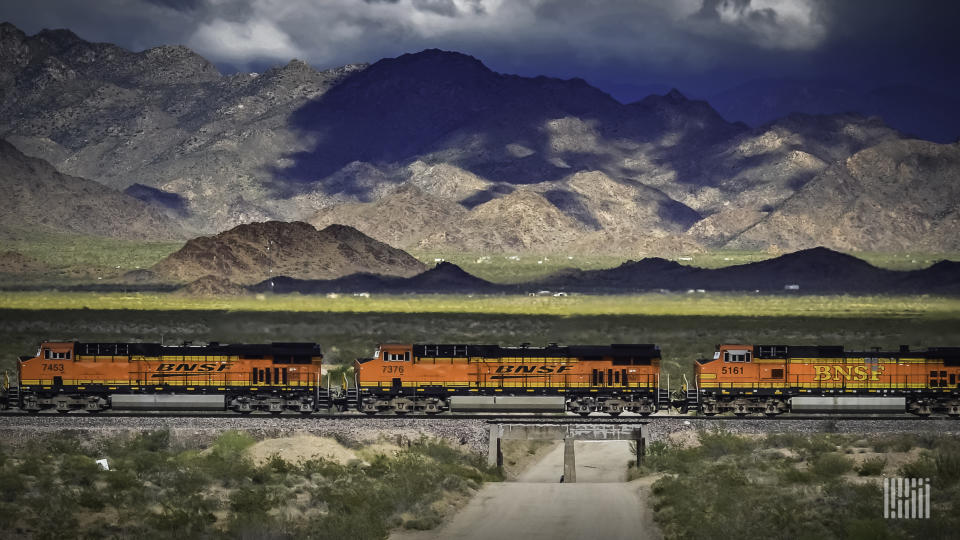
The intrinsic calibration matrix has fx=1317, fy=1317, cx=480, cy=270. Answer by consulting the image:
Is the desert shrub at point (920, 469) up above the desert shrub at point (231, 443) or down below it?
below

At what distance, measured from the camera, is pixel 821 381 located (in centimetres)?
5275

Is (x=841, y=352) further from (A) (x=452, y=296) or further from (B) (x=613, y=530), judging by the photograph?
(A) (x=452, y=296)

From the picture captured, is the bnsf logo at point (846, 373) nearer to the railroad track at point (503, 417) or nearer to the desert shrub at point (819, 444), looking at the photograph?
the railroad track at point (503, 417)

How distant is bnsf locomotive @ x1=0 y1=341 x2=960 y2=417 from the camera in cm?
5222

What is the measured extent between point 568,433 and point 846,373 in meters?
13.6

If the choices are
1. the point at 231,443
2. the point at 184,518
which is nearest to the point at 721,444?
the point at 231,443

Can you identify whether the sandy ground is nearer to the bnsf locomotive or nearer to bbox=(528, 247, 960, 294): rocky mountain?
the bnsf locomotive

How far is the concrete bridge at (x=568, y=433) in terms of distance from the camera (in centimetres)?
4584

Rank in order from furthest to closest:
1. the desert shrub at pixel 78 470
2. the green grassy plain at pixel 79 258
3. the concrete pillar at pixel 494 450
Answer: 1. the green grassy plain at pixel 79 258
2. the concrete pillar at pixel 494 450
3. the desert shrub at pixel 78 470

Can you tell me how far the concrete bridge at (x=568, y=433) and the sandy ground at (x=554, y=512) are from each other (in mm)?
1071

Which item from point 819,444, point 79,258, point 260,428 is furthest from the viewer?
point 79,258

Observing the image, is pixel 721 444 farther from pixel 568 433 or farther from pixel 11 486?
pixel 11 486

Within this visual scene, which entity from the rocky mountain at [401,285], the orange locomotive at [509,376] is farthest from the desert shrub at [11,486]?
the rocky mountain at [401,285]

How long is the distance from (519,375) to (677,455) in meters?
9.12
